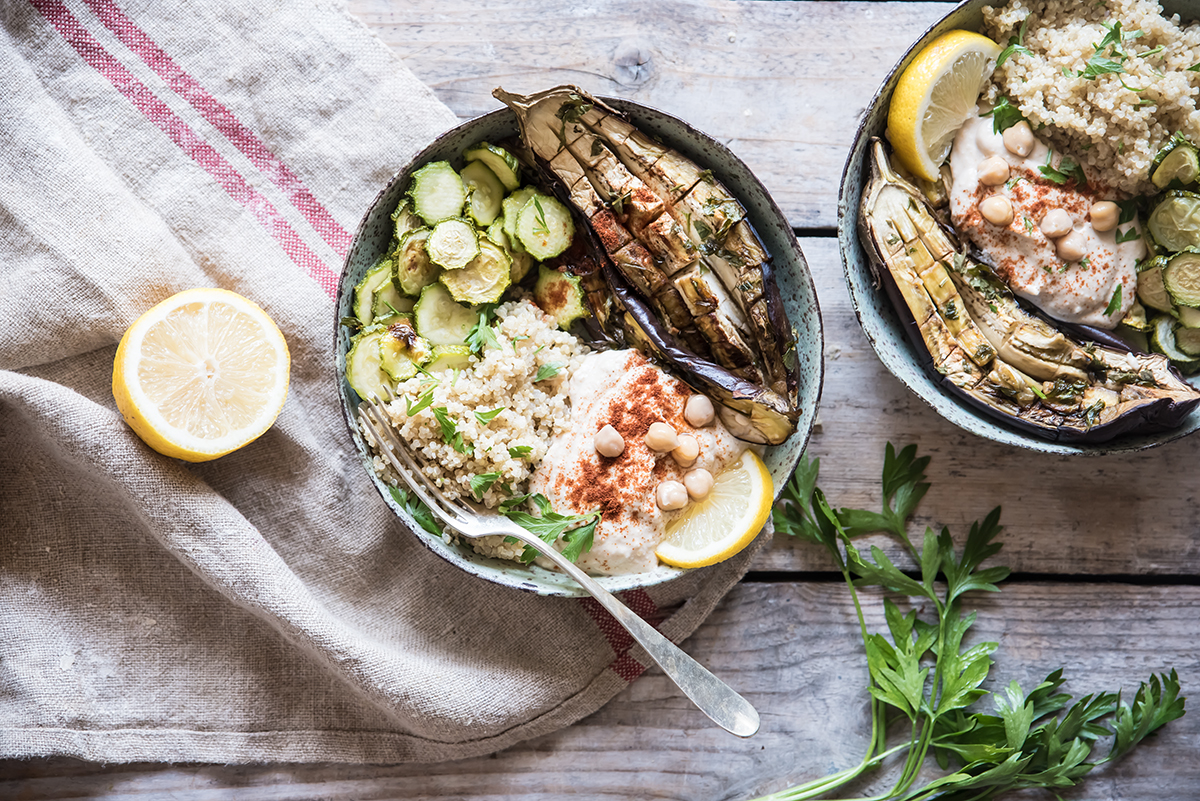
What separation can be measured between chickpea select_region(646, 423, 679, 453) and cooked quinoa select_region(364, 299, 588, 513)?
24 cm

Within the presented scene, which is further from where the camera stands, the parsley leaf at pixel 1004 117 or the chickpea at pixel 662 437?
the parsley leaf at pixel 1004 117

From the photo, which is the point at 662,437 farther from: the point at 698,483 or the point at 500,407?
the point at 500,407

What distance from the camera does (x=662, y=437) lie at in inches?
75.5

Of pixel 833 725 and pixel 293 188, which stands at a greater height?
pixel 293 188

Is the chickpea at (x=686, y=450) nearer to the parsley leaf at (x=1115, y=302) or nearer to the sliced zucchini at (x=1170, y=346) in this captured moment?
the parsley leaf at (x=1115, y=302)

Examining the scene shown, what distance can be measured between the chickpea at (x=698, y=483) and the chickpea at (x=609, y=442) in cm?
19

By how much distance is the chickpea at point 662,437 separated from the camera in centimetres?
192

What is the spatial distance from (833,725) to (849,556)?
0.53 meters

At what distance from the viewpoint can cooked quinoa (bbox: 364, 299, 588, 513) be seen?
1921 millimetres

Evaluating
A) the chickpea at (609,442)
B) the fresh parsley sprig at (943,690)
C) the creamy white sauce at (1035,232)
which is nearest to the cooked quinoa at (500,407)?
the chickpea at (609,442)

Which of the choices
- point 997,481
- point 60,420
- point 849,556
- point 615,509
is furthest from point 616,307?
point 60,420

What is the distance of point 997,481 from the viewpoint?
2365 millimetres

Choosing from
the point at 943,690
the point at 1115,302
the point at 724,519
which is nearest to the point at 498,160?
the point at 724,519

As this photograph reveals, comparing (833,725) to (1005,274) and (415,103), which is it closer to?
(1005,274)
